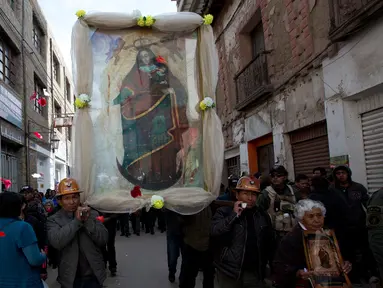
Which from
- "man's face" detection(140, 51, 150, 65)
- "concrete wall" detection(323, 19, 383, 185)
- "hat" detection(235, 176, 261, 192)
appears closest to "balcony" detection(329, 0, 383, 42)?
"concrete wall" detection(323, 19, 383, 185)

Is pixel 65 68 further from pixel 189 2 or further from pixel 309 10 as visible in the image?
pixel 309 10

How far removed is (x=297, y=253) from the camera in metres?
3.01

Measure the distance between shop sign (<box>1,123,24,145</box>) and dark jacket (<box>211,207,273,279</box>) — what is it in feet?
32.5

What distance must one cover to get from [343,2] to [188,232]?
15.2 feet

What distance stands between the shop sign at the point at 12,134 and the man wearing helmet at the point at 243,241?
995cm

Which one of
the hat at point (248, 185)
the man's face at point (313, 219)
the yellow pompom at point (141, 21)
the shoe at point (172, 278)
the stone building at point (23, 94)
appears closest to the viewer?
the man's face at point (313, 219)

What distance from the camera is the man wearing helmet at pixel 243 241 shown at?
345cm

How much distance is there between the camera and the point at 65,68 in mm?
24609

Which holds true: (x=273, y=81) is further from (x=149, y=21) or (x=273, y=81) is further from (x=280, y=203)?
(x=149, y=21)

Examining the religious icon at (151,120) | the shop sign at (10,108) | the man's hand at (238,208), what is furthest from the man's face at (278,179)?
the shop sign at (10,108)

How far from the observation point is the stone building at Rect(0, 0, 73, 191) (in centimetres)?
1238

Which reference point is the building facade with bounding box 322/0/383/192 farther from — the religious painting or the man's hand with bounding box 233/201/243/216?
the man's hand with bounding box 233/201/243/216

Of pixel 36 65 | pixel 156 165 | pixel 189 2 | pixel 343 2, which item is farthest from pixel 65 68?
pixel 156 165

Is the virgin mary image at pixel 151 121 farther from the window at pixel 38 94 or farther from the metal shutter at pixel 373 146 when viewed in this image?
the window at pixel 38 94
